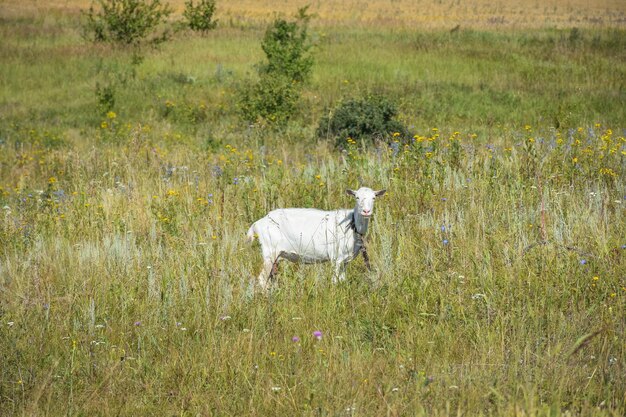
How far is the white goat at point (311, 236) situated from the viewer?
19.3ft

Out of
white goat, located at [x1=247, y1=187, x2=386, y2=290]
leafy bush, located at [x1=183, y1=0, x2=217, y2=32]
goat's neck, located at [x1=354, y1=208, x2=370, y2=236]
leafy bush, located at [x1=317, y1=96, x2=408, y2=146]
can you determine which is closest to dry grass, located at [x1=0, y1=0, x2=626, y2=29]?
leafy bush, located at [x1=183, y1=0, x2=217, y2=32]

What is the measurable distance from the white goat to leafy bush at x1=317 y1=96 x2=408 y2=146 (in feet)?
22.3

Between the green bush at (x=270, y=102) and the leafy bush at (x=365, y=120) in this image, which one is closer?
the leafy bush at (x=365, y=120)

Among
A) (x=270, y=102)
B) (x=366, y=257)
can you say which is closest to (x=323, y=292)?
(x=366, y=257)

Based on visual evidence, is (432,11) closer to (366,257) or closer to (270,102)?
(270,102)

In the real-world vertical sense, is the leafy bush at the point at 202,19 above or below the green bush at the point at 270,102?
above

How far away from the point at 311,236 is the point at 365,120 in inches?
295

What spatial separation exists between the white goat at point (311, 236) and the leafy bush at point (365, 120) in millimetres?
6807

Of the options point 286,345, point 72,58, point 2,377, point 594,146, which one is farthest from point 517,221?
point 72,58

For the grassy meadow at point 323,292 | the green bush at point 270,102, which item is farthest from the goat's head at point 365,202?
the green bush at point 270,102

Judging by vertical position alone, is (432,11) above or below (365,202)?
below

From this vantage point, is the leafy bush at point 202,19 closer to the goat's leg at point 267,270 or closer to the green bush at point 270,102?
the green bush at point 270,102

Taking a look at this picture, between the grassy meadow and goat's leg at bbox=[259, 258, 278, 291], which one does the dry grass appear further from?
goat's leg at bbox=[259, 258, 278, 291]

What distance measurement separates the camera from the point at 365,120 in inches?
519
